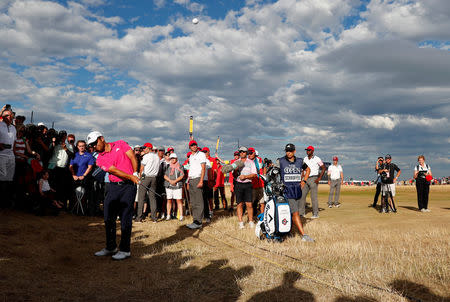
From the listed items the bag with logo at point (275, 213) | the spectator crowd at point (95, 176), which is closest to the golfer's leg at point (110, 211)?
the spectator crowd at point (95, 176)

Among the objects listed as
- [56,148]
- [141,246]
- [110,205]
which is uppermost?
[56,148]

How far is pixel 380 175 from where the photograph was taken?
1399 cm

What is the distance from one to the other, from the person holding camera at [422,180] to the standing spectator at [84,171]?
12.0 m

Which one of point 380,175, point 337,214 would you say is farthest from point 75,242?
point 380,175

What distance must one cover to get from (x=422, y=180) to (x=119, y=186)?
12.0 m

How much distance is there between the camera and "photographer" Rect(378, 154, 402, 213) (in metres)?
13.6

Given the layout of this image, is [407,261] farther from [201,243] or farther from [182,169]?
[182,169]

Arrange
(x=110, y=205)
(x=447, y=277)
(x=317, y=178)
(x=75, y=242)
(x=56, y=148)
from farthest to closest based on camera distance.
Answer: (x=317, y=178) < (x=56, y=148) < (x=75, y=242) < (x=110, y=205) < (x=447, y=277)

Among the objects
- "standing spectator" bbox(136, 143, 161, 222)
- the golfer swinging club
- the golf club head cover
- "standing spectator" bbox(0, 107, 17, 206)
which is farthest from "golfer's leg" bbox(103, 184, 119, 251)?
"standing spectator" bbox(136, 143, 161, 222)

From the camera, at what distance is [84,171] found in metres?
11.5

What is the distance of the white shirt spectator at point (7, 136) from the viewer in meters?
8.63

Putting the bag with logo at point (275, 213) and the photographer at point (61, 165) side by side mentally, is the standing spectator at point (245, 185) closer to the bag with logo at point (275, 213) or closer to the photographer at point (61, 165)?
the bag with logo at point (275, 213)

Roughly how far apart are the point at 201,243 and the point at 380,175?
8.85 metres

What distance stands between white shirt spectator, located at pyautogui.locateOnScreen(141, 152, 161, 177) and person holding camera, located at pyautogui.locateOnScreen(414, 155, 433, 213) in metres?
9.97
